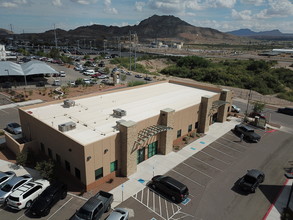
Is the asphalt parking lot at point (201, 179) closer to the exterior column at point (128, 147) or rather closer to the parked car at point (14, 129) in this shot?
the exterior column at point (128, 147)

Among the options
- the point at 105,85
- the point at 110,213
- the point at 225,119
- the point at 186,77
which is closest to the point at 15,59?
the point at 105,85

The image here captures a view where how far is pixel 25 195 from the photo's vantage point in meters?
17.9

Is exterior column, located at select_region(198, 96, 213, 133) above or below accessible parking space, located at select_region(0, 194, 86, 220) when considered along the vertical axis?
above

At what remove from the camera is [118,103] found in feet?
104

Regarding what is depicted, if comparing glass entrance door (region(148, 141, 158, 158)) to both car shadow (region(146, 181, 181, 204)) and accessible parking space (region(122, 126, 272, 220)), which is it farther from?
car shadow (region(146, 181, 181, 204))

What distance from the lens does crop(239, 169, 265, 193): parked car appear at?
2073cm

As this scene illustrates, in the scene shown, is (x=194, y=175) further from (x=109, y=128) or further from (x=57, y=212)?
(x=57, y=212)

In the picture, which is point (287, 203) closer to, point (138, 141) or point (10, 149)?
point (138, 141)

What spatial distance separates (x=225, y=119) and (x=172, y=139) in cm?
1573

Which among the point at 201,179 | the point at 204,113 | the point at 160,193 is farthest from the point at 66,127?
the point at 204,113

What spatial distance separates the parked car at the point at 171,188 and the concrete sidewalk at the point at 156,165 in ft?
4.97

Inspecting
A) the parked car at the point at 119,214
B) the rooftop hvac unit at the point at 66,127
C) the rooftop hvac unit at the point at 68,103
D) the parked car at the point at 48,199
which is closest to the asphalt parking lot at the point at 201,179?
the parked car at the point at 119,214

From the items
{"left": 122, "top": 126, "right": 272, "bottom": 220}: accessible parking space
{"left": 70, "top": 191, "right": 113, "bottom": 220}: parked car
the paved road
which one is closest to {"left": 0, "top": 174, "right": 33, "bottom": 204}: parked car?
{"left": 70, "top": 191, "right": 113, "bottom": 220}: parked car

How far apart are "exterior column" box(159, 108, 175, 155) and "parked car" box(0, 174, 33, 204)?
14.3 m
